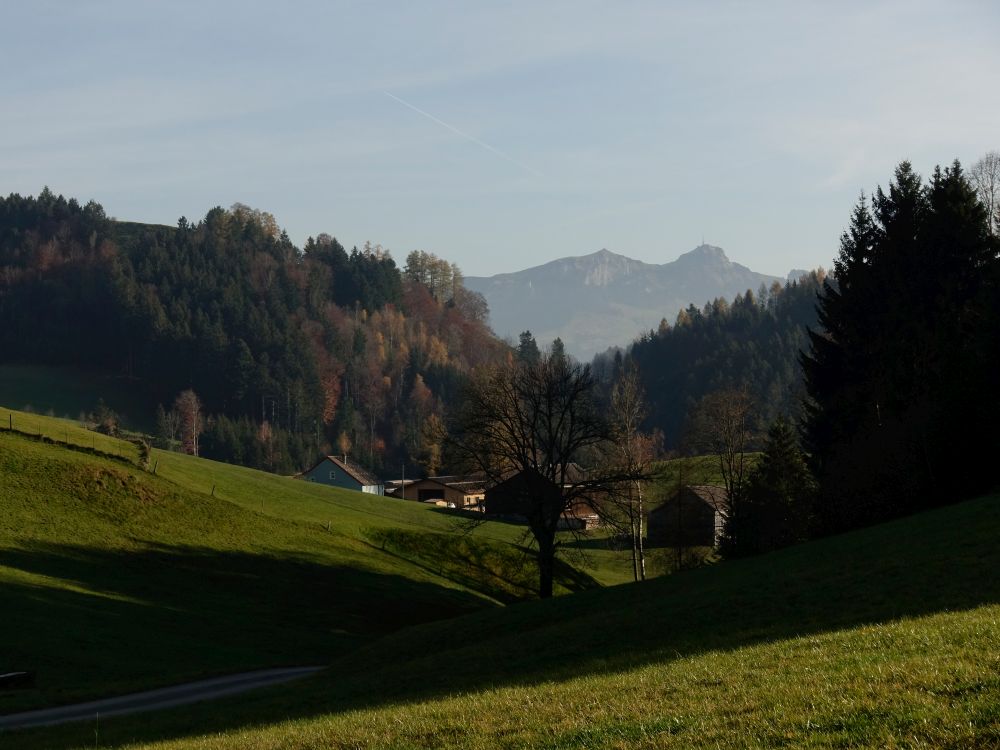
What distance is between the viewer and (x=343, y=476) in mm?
162875

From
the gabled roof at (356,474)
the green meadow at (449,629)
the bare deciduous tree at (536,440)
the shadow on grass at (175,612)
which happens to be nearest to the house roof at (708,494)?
the green meadow at (449,629)

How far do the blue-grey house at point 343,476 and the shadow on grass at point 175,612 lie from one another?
9031 centimetres

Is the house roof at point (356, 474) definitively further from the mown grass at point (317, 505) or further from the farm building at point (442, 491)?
the mown grass at point (317, 505)

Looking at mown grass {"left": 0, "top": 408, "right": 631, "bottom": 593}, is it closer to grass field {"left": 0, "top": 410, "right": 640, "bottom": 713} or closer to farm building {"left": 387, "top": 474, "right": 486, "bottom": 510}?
grass field {"left": 0, "top": 410, "right": 640, "bottom": 713}

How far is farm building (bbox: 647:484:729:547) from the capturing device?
94.1 meters

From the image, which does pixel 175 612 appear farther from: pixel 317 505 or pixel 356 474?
pixel 356 474

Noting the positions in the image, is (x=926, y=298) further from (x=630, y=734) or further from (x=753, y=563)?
(x=630, y=734)

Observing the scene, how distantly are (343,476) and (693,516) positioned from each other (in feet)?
261

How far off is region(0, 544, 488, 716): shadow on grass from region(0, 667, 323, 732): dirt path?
1.07 meters

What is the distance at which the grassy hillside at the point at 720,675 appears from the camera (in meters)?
12.0

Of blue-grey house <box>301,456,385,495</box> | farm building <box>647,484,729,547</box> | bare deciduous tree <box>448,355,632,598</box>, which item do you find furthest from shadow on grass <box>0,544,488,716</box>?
blue-grey house <box>301,456,385,495</box>

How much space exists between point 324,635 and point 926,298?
37.4m

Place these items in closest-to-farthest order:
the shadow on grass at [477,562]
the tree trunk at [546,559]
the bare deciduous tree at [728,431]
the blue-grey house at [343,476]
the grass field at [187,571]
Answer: the grass field at [187,571] < the tree trunk at [546,559] < the bare deciduous tree at [728,431] < the shadow on grass at [477,562] < the blue-grey house at [343,476]

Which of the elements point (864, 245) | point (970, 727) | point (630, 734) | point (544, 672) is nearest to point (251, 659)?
point (544, 672)
